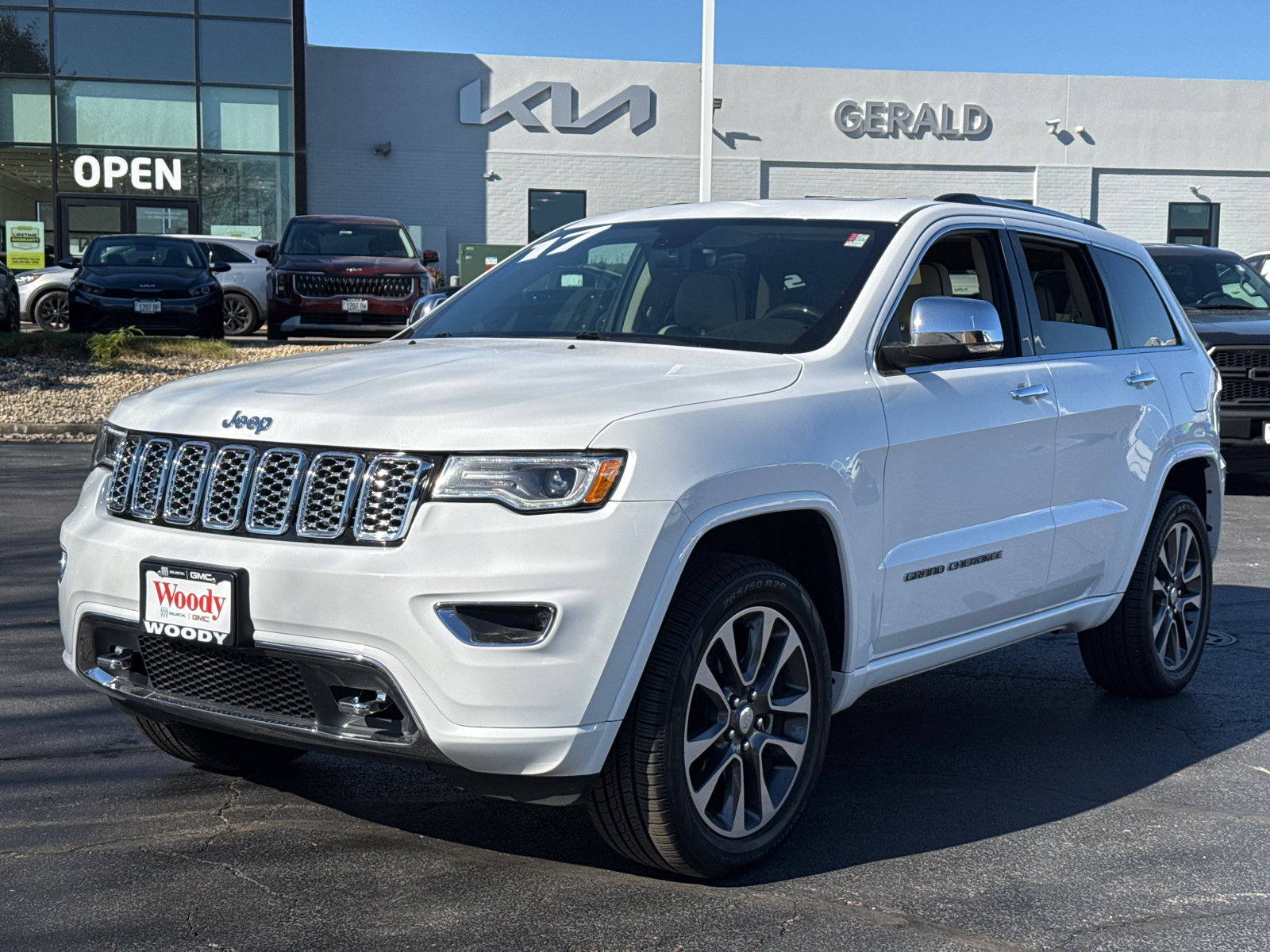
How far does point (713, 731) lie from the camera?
12.4ft

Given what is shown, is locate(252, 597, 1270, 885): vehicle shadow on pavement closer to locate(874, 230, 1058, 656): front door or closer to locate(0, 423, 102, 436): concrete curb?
locate(874, 230, 1058, 656): front door

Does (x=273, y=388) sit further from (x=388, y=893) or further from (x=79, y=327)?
(x=79, y=327)

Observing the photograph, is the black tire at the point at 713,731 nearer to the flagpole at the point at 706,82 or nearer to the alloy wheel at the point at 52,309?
the flagpole at the point at 706,82

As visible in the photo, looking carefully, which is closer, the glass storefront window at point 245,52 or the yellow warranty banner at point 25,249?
the yellow warranty banner at point 25,249

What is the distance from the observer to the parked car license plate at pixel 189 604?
11.5 feet

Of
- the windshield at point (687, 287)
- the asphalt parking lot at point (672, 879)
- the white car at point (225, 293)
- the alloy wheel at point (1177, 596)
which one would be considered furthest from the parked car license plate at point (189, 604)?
the white car at point (225, 293)

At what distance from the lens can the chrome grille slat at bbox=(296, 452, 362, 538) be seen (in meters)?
3.46

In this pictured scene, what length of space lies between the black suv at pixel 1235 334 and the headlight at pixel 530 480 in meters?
9.16

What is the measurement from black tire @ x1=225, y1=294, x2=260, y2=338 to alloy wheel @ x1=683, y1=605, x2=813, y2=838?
2040 centimetres

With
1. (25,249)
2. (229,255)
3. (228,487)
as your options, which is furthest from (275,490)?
(25,249)

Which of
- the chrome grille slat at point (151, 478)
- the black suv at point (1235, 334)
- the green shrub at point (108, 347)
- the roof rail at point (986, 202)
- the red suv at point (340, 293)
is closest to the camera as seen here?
the chrome grille slat at point (151, 478)

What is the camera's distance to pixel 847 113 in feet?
113

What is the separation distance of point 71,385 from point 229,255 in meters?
8.10

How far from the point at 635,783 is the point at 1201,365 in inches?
145
